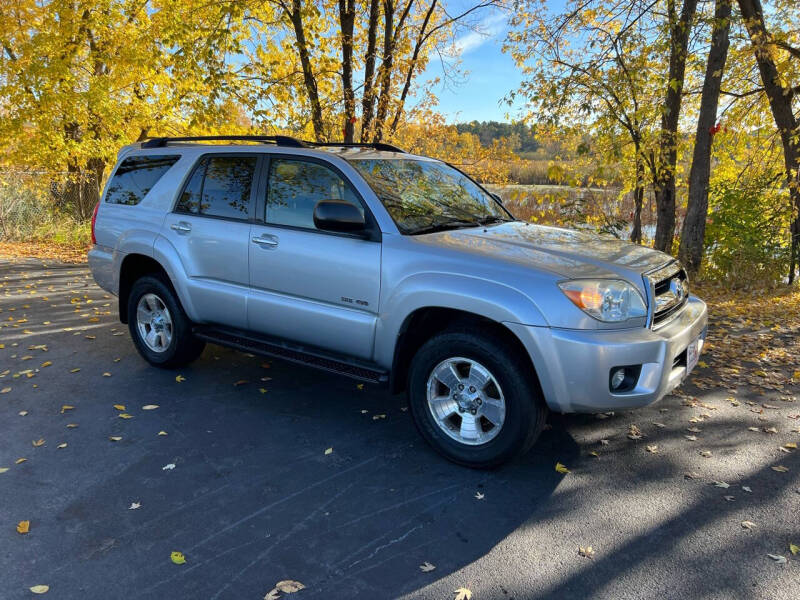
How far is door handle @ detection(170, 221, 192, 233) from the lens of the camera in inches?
186

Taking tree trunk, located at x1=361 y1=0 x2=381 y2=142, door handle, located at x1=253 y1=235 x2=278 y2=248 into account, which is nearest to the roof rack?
door handle, located at x1=253 y1=235 x2=278 y2=248

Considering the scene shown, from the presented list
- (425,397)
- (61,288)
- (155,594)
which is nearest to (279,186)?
(425,397)

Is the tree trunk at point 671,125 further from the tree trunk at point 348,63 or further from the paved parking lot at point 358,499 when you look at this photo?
the paved parking lot at point 358,499

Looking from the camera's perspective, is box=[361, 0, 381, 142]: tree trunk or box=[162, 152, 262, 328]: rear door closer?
box=[162, 152, 262, 328]: rear door

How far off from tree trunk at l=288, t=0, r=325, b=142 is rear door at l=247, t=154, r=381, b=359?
21.0 ft

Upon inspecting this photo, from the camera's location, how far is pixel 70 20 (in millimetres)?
13156

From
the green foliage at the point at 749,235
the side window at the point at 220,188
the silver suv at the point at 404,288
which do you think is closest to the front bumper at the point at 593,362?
the silver suv at the point at 404,288

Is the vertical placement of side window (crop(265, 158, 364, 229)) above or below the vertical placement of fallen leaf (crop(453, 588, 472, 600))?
above

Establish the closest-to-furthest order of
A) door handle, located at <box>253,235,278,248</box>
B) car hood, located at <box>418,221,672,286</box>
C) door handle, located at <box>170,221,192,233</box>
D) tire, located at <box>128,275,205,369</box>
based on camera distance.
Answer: car hood, located at <box>418,221,672,286</box>
door handle, located at <box>253,235,278,248</box>
door handle, located at <box>170,221,192,233</box>
tire, located at <box>128,275,205,369</box>

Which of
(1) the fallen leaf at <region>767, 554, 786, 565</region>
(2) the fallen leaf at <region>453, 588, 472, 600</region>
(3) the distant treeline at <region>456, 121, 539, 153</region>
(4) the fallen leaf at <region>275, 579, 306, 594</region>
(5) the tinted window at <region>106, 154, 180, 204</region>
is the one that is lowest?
(4) the fallen leaf at <region>275, 579, 306, 594</region>

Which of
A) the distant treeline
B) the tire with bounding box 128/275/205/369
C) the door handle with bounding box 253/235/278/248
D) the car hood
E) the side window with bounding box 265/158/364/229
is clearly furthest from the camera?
the distant treeline

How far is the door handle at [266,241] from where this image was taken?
164 inches

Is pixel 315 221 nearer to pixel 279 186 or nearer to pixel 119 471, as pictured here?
pixel 279 186

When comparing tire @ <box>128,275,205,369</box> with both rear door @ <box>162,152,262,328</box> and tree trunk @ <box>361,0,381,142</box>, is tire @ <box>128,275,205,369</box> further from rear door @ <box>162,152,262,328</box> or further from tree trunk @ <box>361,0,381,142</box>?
tree trunk @ <box>361,0,381,142</box>
